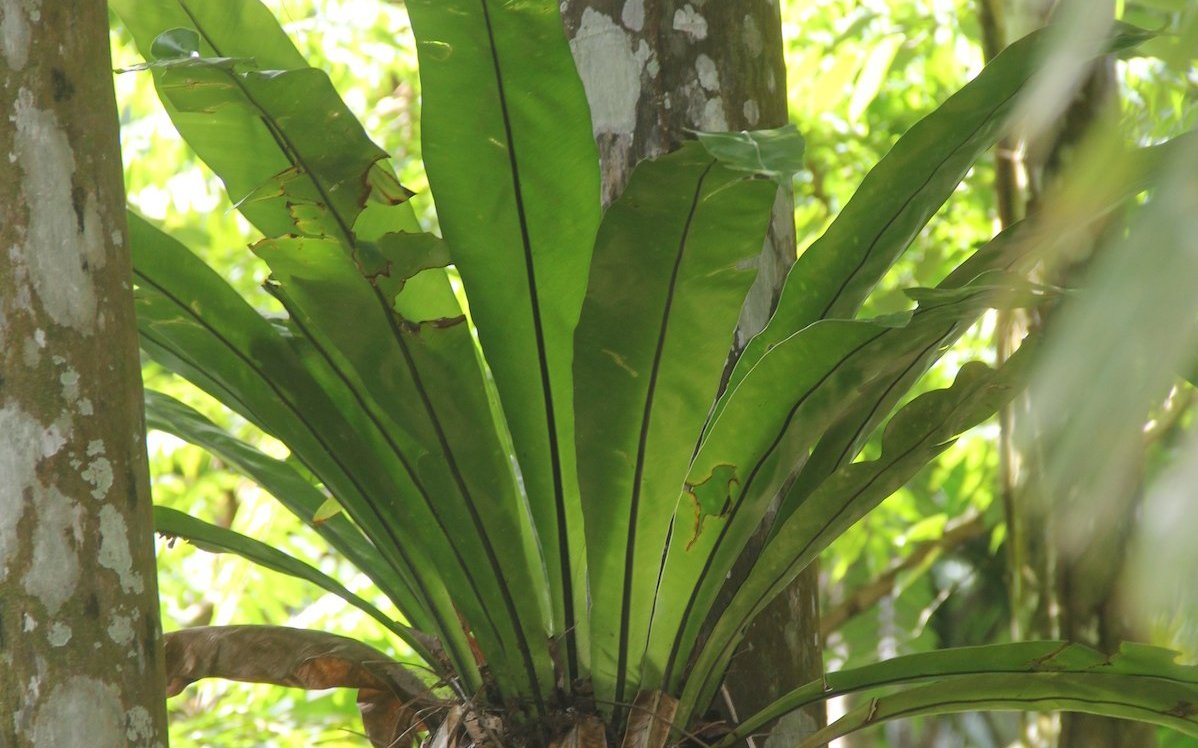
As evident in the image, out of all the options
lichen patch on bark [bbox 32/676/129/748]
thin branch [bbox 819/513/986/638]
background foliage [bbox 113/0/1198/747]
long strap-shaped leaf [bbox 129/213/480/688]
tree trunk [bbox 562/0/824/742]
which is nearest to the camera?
lichen patch on bark [bbox 32/676/129/748]

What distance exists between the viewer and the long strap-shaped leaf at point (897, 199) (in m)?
0.74

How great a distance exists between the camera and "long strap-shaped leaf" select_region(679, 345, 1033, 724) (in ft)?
2.54

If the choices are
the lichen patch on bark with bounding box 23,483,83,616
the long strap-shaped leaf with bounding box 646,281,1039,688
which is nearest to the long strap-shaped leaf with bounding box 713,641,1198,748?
the long strap-shaped leaf with bounding box 646,281,1039,688

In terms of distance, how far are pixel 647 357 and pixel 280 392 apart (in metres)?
0.31

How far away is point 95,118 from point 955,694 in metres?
0.69

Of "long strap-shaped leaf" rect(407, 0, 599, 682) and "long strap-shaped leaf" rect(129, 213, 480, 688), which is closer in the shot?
"long strap-shaped leaf" rect(407, 0, 599, 682)

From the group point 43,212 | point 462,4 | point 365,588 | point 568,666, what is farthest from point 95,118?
point 365,588

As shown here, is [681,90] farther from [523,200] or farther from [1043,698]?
[1043,698]

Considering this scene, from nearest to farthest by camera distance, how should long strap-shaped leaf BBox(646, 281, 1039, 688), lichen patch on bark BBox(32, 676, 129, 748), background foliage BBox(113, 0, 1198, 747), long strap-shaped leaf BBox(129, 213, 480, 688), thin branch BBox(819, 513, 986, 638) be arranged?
lichen patch on bark BBox(32, 676, 129, 748) → long strap-shaped leaf BBox(646, 281, 1039, 688) → long strap-shaped leaf BBox(129, 213, 480, 688) → background foliage BBox(113, 0, 1198, 747) → thin branch BBox(819, 513, 986, 638)

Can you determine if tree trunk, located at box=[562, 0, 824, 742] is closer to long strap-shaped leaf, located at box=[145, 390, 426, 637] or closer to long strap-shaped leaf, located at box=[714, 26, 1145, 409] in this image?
long strap-shaped leaf, located at box=[714, 26, 1145, 409]

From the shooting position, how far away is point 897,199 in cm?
78

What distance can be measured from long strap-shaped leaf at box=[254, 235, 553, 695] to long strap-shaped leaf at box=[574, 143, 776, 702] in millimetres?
59

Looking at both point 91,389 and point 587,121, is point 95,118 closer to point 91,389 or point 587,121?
point 91,389

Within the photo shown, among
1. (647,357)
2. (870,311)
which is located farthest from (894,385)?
(870,311)
